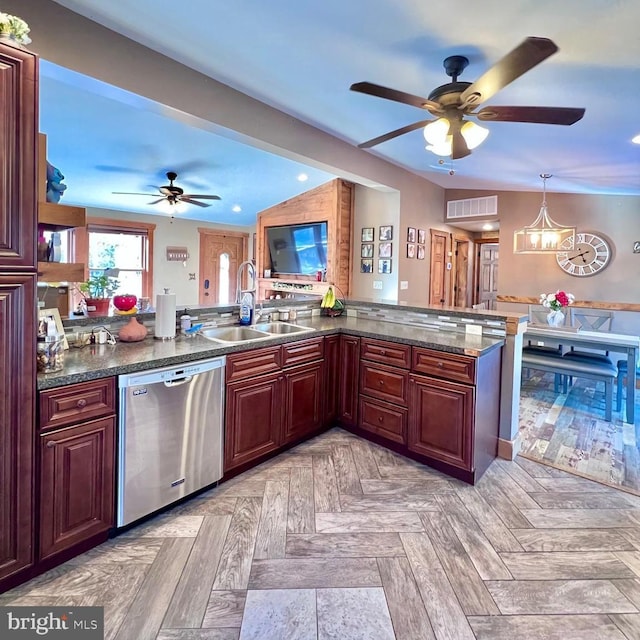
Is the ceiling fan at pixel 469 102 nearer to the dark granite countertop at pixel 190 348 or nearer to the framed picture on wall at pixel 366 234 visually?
the dark granite countertop at pixel 190 348

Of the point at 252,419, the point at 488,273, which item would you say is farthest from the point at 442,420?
the point at 488,273

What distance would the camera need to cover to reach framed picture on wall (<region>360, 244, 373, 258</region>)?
576 cm

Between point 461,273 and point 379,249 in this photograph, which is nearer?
point 379,249

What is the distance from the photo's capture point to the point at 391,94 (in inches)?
86.1

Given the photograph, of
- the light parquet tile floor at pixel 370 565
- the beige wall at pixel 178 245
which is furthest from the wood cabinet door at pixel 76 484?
the beige wall at pixel 178 245

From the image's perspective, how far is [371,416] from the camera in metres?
3.12

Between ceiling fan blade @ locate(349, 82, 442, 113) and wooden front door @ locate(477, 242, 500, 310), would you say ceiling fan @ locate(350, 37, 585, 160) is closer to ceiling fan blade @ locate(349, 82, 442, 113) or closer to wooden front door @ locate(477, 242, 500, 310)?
ceiling fan blade @ locate(349, 82, 442, 113)

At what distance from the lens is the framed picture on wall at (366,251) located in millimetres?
5762

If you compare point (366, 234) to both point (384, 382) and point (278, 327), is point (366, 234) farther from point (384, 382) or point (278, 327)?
point (384, 382)

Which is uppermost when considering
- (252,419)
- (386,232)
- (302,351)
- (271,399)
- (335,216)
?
(335,216)

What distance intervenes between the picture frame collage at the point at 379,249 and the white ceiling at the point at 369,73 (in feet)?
3.65

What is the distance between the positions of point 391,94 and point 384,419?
219 cm

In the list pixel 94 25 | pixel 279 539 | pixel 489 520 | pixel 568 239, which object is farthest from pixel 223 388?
pixel 568 239

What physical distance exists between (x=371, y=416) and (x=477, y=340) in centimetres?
100
